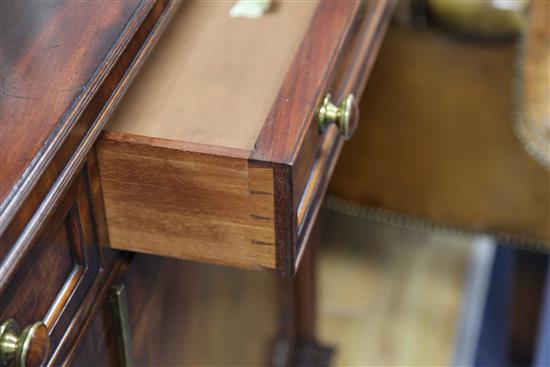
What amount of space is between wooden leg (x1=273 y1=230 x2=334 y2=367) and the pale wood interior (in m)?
0.30

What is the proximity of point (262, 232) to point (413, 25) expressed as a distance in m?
0.52

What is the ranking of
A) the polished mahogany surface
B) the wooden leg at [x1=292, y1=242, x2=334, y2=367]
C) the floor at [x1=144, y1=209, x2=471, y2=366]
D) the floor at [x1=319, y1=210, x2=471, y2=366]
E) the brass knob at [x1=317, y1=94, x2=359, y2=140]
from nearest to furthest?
the polished mahogany surface
the brass knob at [x1=317, y1=94, x2=359, y2=140]
the floor at [x1=144, y1=209, x2=471, y2=366]
the wooden leg at [x1=292, y1=242, x2=334, y2=367]
the floor at [x1=319, y1=210, x2=471, y2=366]

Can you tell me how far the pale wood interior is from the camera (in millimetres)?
473

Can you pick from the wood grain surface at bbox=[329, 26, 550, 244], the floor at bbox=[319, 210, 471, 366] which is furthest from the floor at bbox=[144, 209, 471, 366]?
the wood grain surface at bbox=[329, 26, 550, 244]

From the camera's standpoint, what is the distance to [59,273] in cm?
47

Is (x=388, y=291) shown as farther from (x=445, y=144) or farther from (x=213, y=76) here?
(x=213, y=76)

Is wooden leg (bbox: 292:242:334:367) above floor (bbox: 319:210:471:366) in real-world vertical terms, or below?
above

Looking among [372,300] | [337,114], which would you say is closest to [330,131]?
[337,114]

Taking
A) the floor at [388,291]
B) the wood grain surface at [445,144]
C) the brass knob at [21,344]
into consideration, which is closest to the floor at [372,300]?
the floor at [388,291]

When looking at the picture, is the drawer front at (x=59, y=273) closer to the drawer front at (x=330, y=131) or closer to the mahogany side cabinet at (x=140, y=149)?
the mahogany side cabinet at (x=140, y=149)

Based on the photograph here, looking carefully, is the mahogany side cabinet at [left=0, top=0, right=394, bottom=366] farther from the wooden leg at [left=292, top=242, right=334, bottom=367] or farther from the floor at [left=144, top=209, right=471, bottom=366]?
the wooden leg at [left=292, top=242, right=334, bottom=367]

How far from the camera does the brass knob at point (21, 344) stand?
0.41 m

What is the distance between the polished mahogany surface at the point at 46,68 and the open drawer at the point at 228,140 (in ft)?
0.15

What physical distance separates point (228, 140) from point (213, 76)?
6 cm
